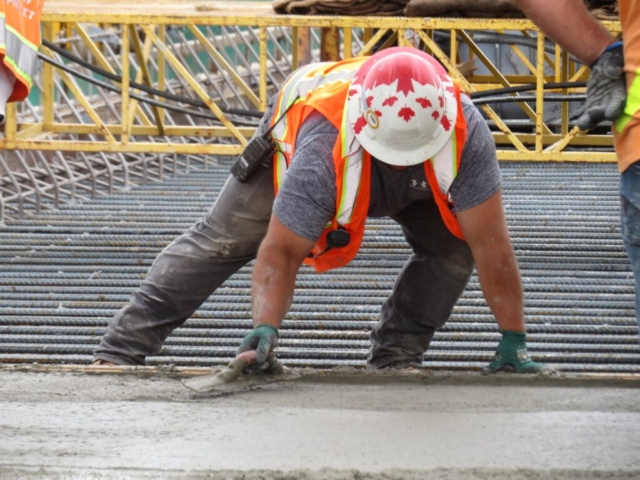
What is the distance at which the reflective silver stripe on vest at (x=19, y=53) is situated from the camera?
179 inches

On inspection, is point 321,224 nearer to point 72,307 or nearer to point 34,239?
point 72,307

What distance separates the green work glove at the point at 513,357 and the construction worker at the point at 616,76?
913 millimetres

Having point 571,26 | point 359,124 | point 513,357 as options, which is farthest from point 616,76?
point 513,357

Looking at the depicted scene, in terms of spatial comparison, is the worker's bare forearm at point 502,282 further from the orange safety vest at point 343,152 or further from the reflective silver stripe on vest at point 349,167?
the reflective silver stripe on vest at point 349,167

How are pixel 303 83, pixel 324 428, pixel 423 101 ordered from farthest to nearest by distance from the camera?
pixel 303 83, pixel 423 101, pixel 324 428

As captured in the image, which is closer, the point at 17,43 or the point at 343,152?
the point at 343,152

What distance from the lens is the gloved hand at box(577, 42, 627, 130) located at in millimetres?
3080

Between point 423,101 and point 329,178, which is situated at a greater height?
point 423,101

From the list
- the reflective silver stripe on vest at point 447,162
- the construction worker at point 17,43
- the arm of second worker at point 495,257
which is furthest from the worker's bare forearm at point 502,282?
the construction worker at point 17,43

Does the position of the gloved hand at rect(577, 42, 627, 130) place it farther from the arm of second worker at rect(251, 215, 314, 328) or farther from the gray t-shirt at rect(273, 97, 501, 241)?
the arm of second worker at rect(251, 215, 314, 328)

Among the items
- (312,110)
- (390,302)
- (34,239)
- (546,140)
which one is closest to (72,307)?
(34,239)

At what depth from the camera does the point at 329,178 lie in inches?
149

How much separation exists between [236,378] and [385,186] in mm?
903

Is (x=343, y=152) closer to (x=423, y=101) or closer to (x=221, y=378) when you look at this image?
(x=423, y=101)
